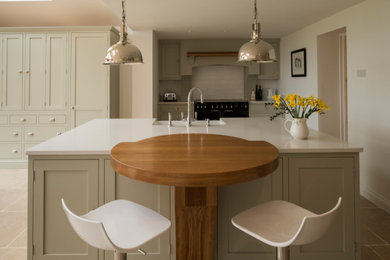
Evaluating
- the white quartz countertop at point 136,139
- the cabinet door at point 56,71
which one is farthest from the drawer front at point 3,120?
the white quartz countertop at point 136,139

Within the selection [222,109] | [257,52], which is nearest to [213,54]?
[222,109]

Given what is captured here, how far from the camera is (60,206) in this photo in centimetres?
201

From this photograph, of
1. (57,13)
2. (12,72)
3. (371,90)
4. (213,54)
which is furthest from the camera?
(213,54)

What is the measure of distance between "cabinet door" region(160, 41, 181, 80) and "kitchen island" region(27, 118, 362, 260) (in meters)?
4.81

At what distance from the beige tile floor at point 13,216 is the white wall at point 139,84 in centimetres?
202

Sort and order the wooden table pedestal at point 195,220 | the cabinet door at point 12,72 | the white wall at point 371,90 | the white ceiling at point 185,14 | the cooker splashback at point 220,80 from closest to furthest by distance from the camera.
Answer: the wooden table pedestal at point 195,220 → the white wall at point 371,90 → the white ceiling at point 185,14 → the cabinet door at point 12,72 → the cooker splashback at point 220,80

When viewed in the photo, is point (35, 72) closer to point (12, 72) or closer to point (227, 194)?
point (12, 72)

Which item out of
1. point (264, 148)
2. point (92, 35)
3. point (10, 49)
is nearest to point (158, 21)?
point (92, 35)

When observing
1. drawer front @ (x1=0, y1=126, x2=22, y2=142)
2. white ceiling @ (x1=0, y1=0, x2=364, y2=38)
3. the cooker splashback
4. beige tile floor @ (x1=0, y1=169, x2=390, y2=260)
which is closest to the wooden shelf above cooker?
white ceiling @ (x1=0, y1=0, x2=364, y2=38)

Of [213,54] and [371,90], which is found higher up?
[213,54]

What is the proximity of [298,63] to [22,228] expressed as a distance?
4.89 metres

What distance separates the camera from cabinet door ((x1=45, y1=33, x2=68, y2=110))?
508 cm

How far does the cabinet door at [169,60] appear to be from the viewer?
669 cm

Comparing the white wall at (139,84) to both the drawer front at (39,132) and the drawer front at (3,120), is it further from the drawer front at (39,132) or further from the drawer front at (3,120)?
the drawer front at (3,120)
